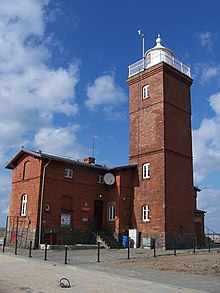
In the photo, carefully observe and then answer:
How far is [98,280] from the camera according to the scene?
10.6 m

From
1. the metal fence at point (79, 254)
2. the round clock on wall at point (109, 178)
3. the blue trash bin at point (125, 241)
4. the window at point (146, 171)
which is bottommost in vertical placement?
the metal fence at point (79, 254)

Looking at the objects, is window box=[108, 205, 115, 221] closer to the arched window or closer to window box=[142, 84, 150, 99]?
the arched window

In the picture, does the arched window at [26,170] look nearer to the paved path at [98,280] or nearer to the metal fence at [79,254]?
the metal fence at [79,254]

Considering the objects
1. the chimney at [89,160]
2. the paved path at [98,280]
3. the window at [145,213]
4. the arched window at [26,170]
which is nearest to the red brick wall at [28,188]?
the arched window at [26,170]

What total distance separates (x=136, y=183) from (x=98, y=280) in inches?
669

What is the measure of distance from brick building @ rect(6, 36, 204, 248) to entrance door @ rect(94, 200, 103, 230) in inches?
3.2

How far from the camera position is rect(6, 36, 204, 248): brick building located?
81.3 ft

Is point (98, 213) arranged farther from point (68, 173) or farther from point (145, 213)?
point (68, 173)

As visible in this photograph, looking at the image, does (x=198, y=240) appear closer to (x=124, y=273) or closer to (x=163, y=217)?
Answer: (x=163, y=217)

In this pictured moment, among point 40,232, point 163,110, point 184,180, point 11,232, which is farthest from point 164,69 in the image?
point 11,232

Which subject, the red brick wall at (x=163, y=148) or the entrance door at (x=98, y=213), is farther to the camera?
the entrance door at (x=98, y=213)

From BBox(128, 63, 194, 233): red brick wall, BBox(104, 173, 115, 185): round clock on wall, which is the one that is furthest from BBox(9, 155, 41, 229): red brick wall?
BBox(128, 63, 194, 233): red brick wall

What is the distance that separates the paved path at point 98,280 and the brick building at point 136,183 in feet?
38.0

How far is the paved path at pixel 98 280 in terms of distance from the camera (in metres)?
8.98
